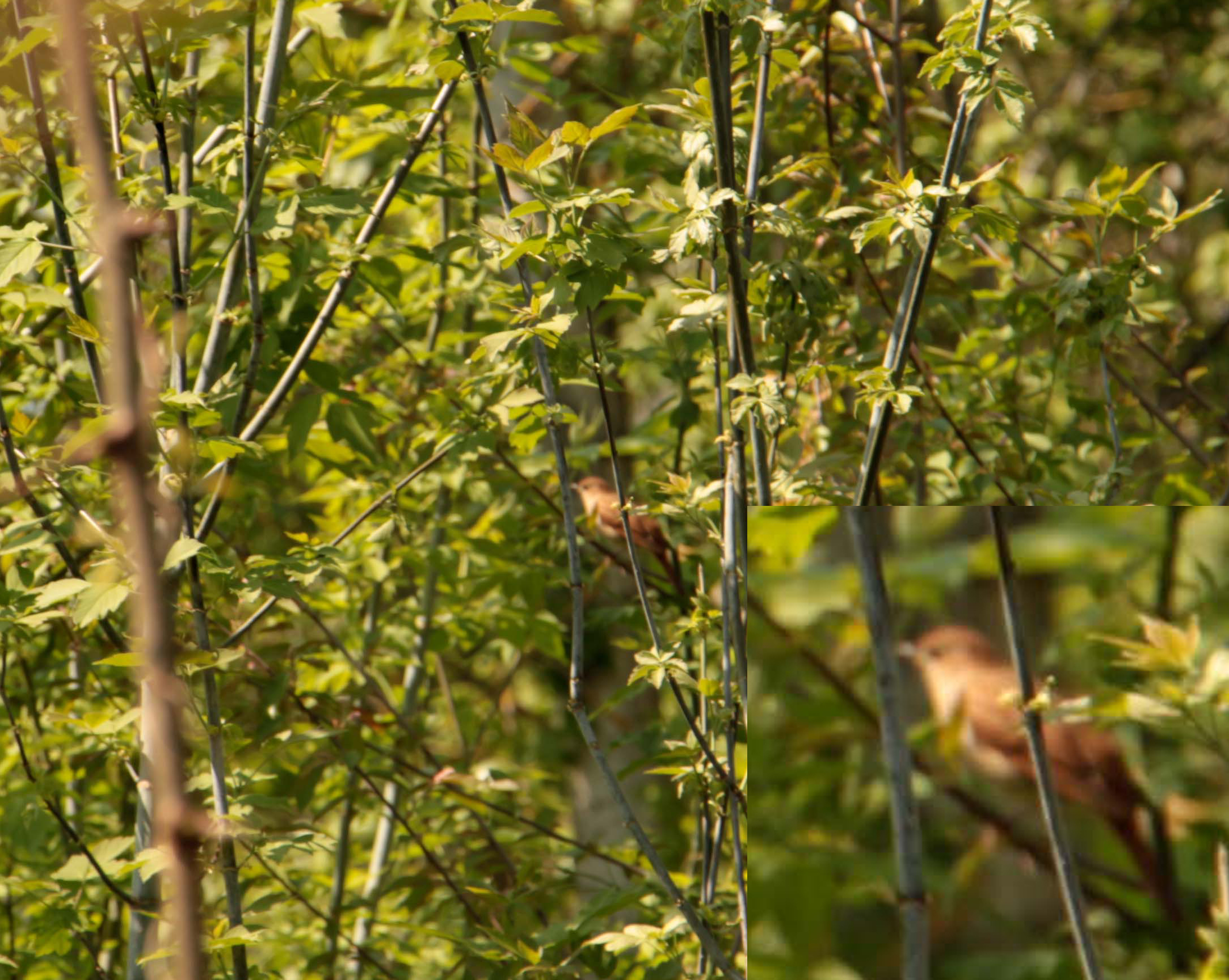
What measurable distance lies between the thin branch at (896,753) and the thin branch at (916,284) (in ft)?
0.37

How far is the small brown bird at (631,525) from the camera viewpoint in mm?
1862

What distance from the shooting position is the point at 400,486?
172 centimetres

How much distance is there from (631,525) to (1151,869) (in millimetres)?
916

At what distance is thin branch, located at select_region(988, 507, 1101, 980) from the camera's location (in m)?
1.34

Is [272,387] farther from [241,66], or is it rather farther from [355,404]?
[241,66]

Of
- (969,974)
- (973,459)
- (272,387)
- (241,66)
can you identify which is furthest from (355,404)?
(969,974)

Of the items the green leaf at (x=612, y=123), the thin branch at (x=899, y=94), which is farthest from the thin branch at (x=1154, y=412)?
the green leaf at (x=612, y=123)

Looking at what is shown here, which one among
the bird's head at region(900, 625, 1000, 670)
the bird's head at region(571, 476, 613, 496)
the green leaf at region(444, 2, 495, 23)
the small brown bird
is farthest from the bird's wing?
the green leaf at region(444, 2, 495, 23)

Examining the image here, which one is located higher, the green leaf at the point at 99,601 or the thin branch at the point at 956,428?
the green leaf at the point at 99,601

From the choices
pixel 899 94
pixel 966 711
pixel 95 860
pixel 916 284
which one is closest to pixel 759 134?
pixel 916 284

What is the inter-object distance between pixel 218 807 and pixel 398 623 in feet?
3.37

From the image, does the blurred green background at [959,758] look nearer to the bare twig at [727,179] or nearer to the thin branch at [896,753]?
the thin branch at [896,753]

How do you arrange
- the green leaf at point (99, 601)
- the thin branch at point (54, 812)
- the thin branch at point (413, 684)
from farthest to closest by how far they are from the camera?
the thin branch at point (413, 684), the thin branch at point (54, 812), the green leaf at point (99, 601)

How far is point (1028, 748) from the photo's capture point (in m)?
1.39
